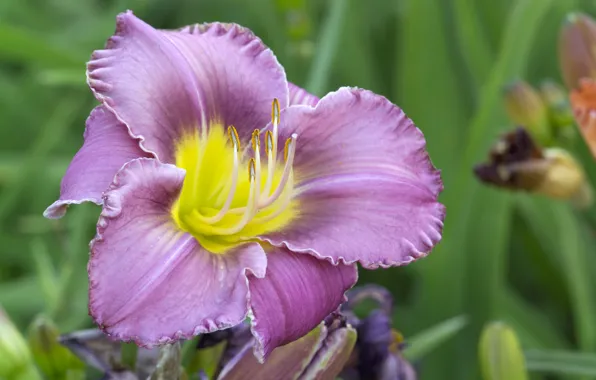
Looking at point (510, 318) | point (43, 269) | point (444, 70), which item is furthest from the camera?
point (444, 70)

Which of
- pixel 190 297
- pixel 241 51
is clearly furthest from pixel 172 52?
pixel 190 297

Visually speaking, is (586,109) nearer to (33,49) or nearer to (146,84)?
(146,84)

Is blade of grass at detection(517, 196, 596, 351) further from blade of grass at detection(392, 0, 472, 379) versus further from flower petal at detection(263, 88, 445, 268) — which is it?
flower petal at detection(263, 88, 445, 268)

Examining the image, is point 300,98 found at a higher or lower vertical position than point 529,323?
higher

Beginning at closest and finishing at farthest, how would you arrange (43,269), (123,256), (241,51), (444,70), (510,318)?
1. (123,256)
2. (241,51)
3. (43,269)
4. (510,318)
5. (444,70)

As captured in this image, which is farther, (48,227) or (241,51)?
(48,227)

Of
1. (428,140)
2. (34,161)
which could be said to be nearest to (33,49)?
(34,161)

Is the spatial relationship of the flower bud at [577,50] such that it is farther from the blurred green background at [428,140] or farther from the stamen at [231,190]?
the stamen at [231,190]

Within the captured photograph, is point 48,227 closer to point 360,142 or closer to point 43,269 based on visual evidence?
point 43,269
